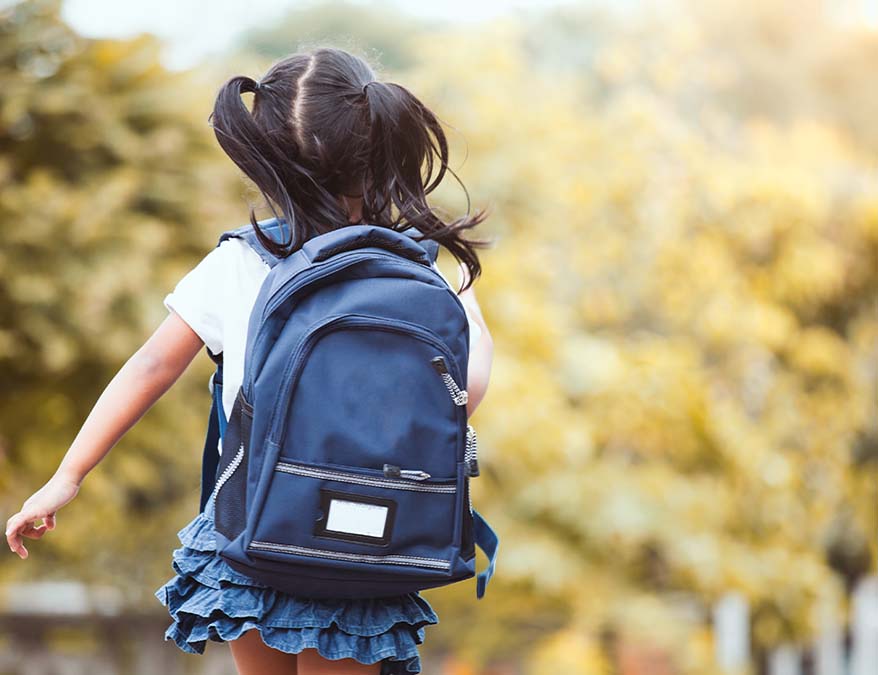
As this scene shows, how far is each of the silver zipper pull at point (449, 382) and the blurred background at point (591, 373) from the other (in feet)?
8.86

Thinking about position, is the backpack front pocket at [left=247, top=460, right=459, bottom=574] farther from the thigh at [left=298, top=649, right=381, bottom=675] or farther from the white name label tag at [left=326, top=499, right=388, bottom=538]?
the thigh at [left=298, top=649, right=381, bottom=675]

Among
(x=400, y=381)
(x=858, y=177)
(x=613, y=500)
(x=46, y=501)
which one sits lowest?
(x=613, y=500)

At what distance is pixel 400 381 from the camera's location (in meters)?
1.38

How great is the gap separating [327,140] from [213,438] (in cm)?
45

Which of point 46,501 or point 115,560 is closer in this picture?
point 46,501

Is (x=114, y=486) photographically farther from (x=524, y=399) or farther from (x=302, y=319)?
(x=302, y=319)

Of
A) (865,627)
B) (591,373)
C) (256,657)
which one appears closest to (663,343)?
(591,373)

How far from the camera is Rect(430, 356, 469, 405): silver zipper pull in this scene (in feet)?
4.58

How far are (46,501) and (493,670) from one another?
16.4 feet

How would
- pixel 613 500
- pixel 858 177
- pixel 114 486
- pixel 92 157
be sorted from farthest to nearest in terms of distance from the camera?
pixel 858 177 < pixel 613 500 < pixel 114 486 < pixel 92 157

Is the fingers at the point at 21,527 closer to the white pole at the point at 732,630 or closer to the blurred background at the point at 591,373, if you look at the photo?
the blurred background at the point at 591,373

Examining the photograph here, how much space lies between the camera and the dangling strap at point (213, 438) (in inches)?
60.9

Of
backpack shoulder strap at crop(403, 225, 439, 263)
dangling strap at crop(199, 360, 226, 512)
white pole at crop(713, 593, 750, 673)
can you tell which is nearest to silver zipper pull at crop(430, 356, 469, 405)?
backpack shoulder strap at crop(403, 225, 439, 263)

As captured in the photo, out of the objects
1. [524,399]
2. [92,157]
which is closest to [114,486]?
[92,157]
